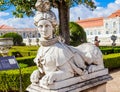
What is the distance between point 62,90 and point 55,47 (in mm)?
625

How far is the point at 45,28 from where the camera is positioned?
12.5ft

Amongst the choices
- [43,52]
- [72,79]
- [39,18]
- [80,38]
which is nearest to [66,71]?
[72,79]

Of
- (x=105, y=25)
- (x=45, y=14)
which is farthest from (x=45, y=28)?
(x=105, y=25)

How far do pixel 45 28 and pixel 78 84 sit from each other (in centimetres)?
98

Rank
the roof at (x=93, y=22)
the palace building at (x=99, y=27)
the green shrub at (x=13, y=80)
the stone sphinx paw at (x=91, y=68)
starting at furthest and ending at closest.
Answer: the roof at (x=93, y=22), the palace building at (x=99, y=27), the green shrub at (x=13, y=80), the stone sphinx paw at (x=91, y=68)

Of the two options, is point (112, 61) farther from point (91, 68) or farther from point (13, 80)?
point (91, 68)

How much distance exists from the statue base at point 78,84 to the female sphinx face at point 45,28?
0.69 metres

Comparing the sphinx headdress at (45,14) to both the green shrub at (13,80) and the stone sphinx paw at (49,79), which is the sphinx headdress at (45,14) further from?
the green shrub at (13,80)

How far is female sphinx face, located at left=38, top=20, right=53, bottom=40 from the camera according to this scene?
3.81m

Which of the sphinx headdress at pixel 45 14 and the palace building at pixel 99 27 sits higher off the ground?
the sphinx headdress at pixel 45 14

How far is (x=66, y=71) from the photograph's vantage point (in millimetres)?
3934

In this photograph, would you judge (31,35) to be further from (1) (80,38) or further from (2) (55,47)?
(2) (55,47)

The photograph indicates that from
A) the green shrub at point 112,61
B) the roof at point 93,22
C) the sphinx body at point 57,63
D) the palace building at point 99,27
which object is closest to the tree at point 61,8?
the green shrub at point 112,61

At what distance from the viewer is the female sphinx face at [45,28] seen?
12.5 ft
